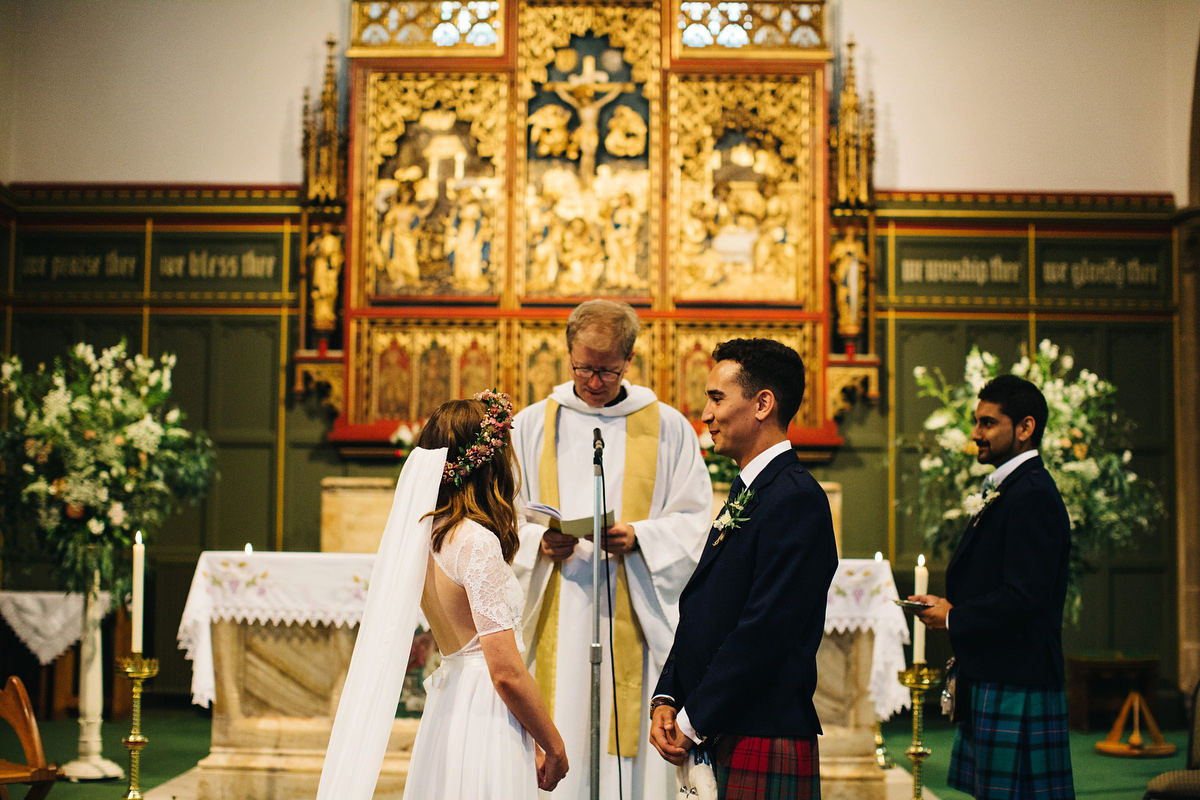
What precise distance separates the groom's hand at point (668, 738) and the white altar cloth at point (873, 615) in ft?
8.74

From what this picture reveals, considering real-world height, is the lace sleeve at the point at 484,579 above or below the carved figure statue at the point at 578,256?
below

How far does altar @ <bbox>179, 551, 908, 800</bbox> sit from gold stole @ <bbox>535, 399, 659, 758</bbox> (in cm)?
153

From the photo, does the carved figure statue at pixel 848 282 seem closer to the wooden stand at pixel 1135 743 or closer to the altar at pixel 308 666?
the wooden stand at pixel 1135 743

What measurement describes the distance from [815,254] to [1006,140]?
80.5 inches

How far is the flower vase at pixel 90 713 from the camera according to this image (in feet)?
18.9

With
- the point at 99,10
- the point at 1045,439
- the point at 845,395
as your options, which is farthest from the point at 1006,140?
the point at 99,10

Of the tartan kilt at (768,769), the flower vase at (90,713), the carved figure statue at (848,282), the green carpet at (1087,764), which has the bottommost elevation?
the green carpet at (1087,764)

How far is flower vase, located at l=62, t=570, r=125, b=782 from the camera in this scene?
5758mm

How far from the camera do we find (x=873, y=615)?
5082mm

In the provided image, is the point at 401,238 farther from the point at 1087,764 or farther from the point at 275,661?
the point at 1087,764

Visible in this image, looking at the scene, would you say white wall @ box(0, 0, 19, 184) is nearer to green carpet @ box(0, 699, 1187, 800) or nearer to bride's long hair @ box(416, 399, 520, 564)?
green carpet @ box(0, 699, 1187, 800)

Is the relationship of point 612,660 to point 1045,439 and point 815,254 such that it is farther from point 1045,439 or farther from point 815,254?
point 815,254

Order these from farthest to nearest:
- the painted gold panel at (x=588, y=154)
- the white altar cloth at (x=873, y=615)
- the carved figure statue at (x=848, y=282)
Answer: the carved figure statue at (x=848, y=282)
the painted gold panel at (x=588, y=154)
the white altar cloth at (x=873, y=615)

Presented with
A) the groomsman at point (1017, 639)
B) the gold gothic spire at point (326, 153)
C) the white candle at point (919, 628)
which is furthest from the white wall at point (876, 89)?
the groomsman at point (1017, 639)
